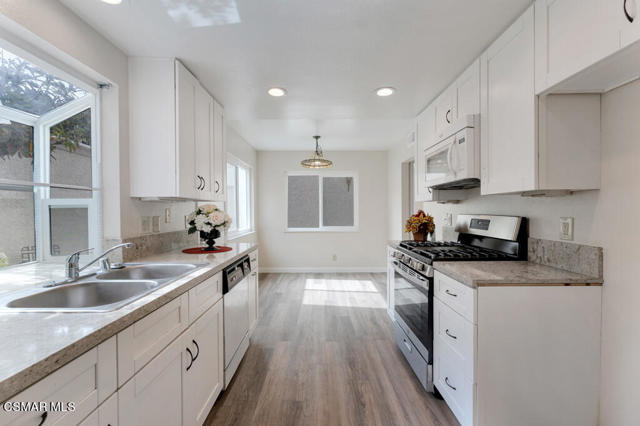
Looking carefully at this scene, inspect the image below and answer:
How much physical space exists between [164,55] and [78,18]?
→ 1.51ft

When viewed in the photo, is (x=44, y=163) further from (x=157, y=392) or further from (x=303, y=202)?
(x=303, y=202)

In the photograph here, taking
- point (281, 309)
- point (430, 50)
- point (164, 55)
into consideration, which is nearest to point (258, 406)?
point (281, 309)

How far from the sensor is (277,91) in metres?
2.48

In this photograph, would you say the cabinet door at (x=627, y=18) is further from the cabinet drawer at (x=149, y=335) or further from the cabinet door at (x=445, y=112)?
the cabinet drawer at (x=149, y=335)

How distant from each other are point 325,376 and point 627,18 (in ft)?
8.11

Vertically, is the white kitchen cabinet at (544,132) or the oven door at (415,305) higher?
the white kitchen cabinet at (544,132)

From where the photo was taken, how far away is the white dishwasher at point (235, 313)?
1950 mm

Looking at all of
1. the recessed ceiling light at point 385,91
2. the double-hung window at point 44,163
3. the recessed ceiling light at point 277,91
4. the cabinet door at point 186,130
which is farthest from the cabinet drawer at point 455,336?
the double-hung window at point 44,163

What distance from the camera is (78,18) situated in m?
1.54

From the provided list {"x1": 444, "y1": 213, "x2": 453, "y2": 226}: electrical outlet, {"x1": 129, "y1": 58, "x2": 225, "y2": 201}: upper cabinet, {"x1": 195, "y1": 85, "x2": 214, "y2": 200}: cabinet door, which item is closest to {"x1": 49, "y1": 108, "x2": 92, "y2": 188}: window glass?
{"x1": 129, "y1": 58, "x2": 225, "y2": 201}: upper cabinet

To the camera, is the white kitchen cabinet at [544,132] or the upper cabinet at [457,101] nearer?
the white kitchen cabinet at [544,132]

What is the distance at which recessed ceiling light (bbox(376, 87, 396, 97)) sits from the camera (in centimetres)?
242

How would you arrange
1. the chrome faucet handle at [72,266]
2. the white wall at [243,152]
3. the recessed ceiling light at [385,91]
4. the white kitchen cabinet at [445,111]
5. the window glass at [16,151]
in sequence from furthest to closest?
the white wall at [243,152], the recessed ceiling light at [385,91], the white kitchen cabinet at [445,111], the chrome faucet handle at [72,266], the window glass at [16,151]

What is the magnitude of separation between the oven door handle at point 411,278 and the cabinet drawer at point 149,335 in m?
1.46
